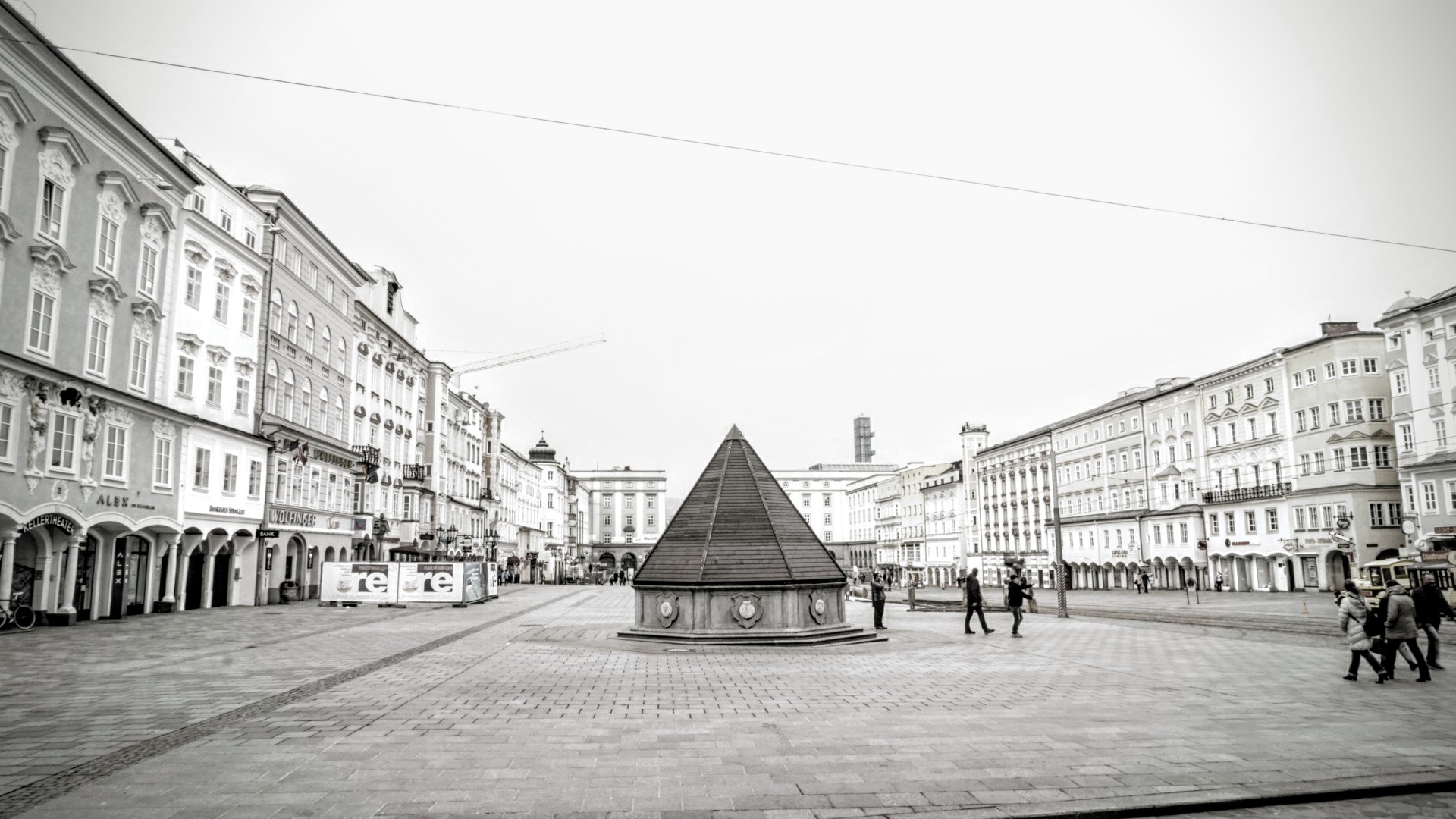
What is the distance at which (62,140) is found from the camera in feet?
82.7

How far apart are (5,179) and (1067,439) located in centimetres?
7928

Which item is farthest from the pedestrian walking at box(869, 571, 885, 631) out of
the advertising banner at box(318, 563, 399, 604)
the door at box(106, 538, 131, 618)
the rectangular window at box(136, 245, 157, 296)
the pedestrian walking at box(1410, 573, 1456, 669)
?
the rectangular window at box(136, 245, 157, 296)

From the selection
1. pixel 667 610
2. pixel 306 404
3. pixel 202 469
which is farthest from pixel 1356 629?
pixel 306 404

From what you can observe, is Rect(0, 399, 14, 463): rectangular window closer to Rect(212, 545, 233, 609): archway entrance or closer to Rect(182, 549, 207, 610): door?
Rect(182, 549, 207, 610): door

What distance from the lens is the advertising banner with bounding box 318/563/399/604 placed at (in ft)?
126

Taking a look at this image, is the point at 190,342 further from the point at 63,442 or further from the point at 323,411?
the point at 323,411

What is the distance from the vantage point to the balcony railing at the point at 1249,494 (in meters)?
56.8

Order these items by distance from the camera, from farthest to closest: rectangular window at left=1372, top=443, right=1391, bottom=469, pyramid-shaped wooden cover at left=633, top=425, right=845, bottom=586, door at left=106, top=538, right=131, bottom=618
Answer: rectangular window at left=1372, top=443, right=1391, bottom=469, door at left=106, top=538, right=131, bottom=618, pyramid-shaped wooden cover at left=633, top=425, right=845, bottom=586

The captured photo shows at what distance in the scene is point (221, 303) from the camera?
35312mm

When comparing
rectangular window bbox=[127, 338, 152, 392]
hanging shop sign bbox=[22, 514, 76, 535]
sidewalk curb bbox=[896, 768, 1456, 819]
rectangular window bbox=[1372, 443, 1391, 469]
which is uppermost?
rectangular window bbox=[127, 338, 152, 392]

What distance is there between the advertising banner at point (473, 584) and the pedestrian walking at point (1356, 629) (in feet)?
110

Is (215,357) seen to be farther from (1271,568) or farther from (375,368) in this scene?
(1271,568)

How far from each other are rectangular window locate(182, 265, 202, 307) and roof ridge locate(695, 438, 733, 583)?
21754mm

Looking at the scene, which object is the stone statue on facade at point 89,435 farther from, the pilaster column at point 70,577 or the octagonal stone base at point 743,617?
the octagonal stone base at point 743,617
